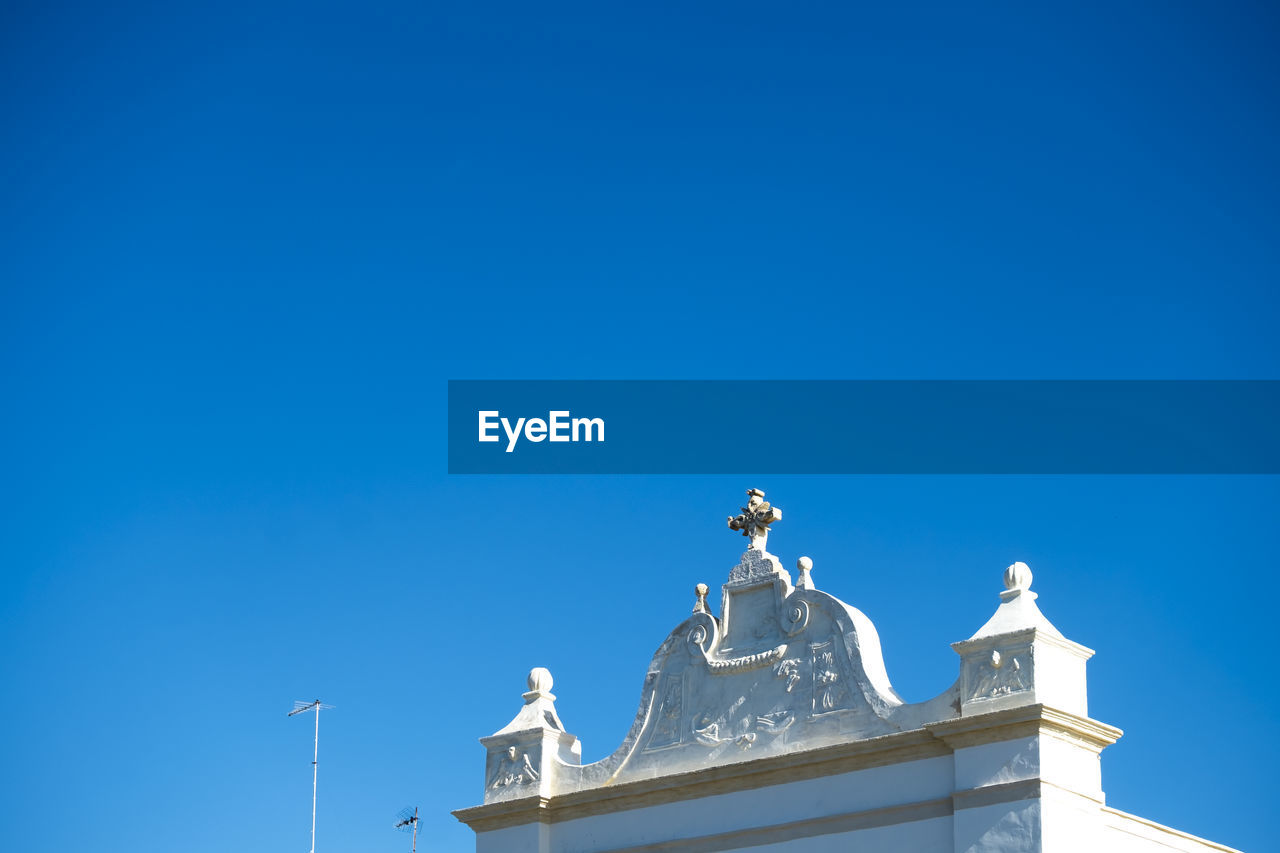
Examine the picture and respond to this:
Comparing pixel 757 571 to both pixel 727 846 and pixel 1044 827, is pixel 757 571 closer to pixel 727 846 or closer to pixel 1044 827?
pixel 727 846

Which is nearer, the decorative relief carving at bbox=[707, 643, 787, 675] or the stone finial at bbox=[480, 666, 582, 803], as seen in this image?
the decorative relief carving at bbox=[707, 643, 787, 675]

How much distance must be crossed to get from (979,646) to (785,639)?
276cm

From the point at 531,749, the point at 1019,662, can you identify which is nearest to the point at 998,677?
the point at 1019,662

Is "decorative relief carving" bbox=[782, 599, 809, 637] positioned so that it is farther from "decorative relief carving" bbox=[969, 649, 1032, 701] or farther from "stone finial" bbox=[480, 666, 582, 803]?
"stone finial" bbox=[480, 666, 582, 803]

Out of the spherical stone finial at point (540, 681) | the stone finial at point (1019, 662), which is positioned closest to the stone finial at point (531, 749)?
the spherical stone finial at point (540, 681)

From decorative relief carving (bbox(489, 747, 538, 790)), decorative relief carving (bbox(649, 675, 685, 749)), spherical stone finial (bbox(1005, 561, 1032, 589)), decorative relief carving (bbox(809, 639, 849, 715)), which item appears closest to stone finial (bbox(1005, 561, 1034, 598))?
spherical stone finial (bbox(1005, 561, 1032, 589))

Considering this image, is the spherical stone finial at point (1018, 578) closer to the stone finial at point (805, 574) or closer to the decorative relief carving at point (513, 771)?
the stone finial at point (805, 574)

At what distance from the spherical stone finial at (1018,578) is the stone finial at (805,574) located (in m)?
2.55

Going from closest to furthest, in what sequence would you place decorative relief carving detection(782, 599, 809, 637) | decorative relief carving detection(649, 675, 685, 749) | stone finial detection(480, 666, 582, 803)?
1. decorative relief carving detection(782, 599, 809, 637)
2. decorative relief carving detection(649, 675, 685, 749)
3. stone finial detection(480, 666, 582, 803)

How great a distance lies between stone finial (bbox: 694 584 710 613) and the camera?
23.2 m

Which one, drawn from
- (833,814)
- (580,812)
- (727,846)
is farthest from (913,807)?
(580,812)

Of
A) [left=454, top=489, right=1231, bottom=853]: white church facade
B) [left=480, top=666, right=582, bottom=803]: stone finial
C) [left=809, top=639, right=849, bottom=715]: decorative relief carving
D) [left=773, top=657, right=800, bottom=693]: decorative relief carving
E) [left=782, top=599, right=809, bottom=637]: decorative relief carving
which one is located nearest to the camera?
[left=454, top=489, right=1231, bottom=853]: white church facade

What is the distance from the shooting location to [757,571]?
22.8m

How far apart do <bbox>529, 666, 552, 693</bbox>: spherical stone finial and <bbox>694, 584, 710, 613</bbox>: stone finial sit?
2452mm
